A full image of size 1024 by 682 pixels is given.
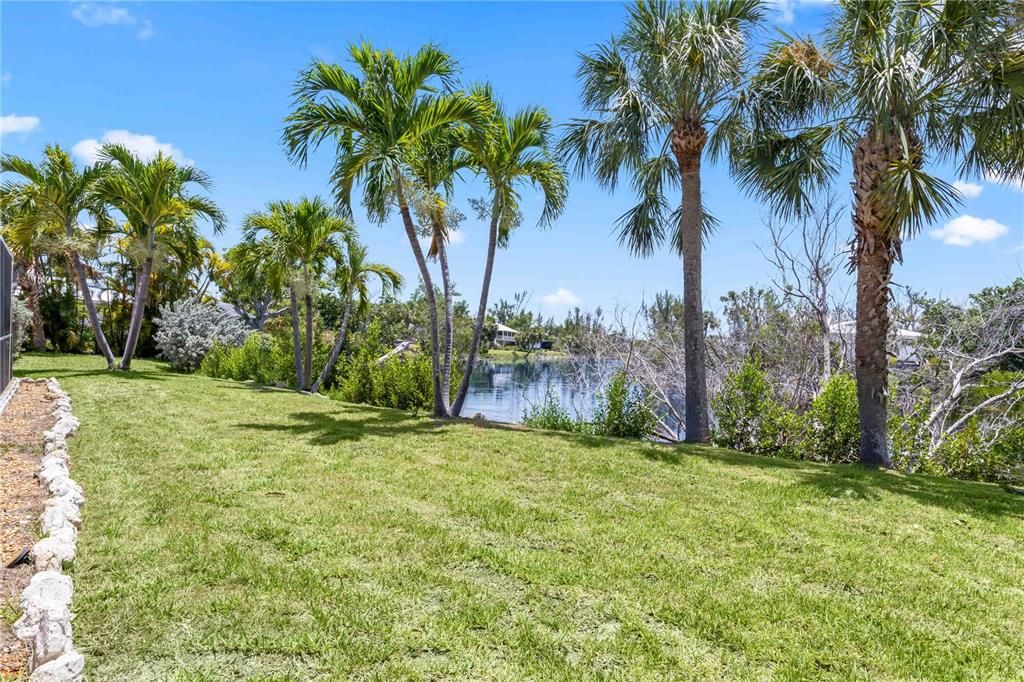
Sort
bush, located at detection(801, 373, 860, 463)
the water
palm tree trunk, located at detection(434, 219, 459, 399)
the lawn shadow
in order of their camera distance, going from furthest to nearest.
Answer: the water
palm tree trunk, located at detection(434, 219, 459, 399)
bush, located at detection(801, 373, 860, 463)
the lawn shadow

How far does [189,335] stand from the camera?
1797 cm

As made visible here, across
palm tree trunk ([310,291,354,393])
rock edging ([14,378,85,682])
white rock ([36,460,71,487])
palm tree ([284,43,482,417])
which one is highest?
palm tree ([284,43,482,417])

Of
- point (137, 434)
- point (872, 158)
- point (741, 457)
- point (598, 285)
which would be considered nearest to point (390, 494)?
point (137, 434)

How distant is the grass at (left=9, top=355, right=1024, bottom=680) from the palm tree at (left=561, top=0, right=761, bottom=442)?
10.0 feet

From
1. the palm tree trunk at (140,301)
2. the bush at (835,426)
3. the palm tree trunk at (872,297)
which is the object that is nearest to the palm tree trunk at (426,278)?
the bush at (835,426)

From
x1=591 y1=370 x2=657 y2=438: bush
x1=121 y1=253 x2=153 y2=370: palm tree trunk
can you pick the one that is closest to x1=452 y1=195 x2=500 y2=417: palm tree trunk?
x1=591 y1=370 x2=657 y2=438: bush

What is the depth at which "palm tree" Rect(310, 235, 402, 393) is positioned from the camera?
15.0 meters

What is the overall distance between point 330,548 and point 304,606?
0.78 m

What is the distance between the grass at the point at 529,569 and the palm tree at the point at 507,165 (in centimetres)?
463

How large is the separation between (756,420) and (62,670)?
26.7ft

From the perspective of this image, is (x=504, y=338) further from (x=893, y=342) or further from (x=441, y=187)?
(x=441, y=187)

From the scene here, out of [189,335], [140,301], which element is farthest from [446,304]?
[189,335]

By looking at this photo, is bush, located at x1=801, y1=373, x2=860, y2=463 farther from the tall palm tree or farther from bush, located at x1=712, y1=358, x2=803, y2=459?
the tall palm tree

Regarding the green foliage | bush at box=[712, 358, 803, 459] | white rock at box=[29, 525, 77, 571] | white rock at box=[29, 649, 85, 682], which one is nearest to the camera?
white rock at box=[29, 649, 85, 682]
